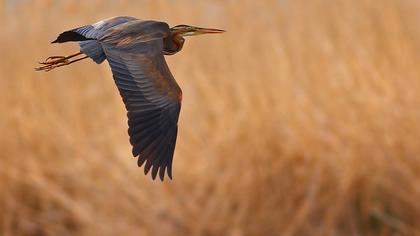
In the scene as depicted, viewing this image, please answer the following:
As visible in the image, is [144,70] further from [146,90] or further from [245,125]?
[245,125]

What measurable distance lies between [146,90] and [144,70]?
0.07 meters

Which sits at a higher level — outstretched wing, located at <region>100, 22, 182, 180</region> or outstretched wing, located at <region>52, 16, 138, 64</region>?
outstretched wing, located at <region>52, 16, 138, 64</region>

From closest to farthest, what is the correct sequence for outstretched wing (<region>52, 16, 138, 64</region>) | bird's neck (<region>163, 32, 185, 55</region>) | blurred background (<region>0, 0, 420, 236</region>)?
outstretched wing (<region>52, 16, 138, 64</region>)
bird's neck (<region>163, 32, 185, 55</region>)
blurred background (<region>0, 0, 420, 236</region>)

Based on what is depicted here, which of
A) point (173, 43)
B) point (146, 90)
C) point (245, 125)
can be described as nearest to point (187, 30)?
point (173, 43)

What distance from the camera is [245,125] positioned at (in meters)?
5.60

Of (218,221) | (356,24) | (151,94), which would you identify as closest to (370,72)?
(356,24)

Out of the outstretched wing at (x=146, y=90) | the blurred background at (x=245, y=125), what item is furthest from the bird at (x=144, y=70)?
the blurred background at (x=245, y=125)

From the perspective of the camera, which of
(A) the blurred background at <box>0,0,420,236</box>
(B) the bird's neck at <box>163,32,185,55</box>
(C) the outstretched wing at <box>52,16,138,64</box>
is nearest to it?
(C) the outstretched wing at <box>52,16,138,64</box>

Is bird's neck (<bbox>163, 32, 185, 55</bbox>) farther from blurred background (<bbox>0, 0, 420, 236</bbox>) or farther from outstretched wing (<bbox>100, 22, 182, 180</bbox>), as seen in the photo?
blurred background (<bbox>0, 0, 420, 236</bbox>)

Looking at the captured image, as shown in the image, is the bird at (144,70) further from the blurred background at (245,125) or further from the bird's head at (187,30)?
the blurred background at (245,125)

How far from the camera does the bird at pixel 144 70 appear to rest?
263 centimetres

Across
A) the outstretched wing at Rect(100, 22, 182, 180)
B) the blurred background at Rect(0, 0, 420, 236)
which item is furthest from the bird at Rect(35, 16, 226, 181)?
the blurred background at Rect(0, 0, 420, 236)

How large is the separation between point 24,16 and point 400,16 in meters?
1.67

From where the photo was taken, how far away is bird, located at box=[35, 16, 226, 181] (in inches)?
104
